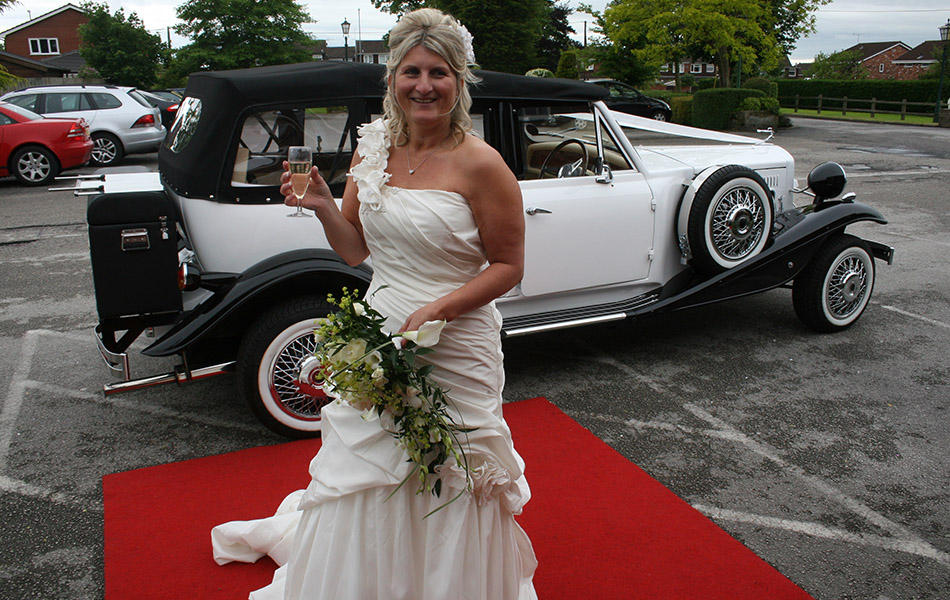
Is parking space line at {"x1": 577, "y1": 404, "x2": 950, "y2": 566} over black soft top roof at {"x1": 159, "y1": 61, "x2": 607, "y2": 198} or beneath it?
beneath

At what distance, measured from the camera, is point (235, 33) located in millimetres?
39406

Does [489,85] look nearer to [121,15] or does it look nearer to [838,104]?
[838,104]

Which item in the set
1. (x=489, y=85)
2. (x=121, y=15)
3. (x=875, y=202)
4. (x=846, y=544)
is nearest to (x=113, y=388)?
(x=489, y=85)

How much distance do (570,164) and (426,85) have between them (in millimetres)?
2787

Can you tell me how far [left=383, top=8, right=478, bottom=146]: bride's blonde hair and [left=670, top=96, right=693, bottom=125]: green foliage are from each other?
1058 inches

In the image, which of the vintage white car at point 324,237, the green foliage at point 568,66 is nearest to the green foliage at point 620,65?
the green foliage at point 568,66

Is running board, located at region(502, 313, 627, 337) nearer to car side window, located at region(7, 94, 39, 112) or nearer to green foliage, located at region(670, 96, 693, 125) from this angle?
car side window, located at region(7, 94, 39, 112)

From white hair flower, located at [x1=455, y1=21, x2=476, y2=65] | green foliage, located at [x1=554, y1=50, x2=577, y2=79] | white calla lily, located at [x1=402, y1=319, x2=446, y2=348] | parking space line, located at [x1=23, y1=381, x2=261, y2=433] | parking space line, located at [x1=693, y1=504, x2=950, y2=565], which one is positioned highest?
green foliage, located at [x1=554, y1=50, x2=577, y2=79]

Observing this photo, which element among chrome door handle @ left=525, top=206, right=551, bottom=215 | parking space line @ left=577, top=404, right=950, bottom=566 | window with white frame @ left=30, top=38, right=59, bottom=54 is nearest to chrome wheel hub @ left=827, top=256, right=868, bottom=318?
parking space line @ left=577, top=404, right=950, bottom=566

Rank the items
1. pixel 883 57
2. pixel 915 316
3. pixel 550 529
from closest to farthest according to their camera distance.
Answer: pixel 550 529
pixel 915 316
pixel 883 57

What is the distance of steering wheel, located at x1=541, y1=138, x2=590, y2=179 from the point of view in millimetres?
4863

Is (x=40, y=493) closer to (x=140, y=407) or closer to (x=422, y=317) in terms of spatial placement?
(x=140, y=407)

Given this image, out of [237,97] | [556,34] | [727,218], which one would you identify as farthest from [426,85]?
[556,34]

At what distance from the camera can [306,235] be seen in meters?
4.12
